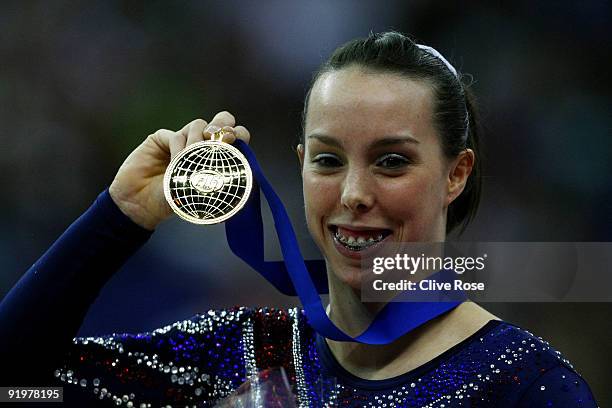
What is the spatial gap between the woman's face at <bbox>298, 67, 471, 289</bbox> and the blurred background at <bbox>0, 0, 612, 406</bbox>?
3.69 ft

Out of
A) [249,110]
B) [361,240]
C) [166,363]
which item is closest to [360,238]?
[361,240]

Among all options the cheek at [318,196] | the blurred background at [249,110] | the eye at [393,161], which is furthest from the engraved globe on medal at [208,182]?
the blurred background at [249,110]

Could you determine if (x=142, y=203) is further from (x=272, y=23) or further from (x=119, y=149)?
(x=272, y=23)

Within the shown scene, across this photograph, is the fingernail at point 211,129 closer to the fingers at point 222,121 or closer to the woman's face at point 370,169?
the fingers at point 222,121

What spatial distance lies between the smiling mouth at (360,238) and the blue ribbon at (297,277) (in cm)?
9

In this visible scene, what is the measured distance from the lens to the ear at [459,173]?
152cm

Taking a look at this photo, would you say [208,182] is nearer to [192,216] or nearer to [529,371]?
[192,216]

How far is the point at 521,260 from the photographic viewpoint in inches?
79.6

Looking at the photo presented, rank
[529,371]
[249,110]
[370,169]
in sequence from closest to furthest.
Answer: [529,371] → [370,169] → [249,110]

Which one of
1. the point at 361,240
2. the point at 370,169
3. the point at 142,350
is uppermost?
the point at 370,169

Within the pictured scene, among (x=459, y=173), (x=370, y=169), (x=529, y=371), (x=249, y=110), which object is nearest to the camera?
(x=529, y=371)

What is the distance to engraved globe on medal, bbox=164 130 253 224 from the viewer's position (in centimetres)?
140

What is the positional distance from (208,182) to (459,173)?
465mm

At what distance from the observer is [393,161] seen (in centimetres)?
142
